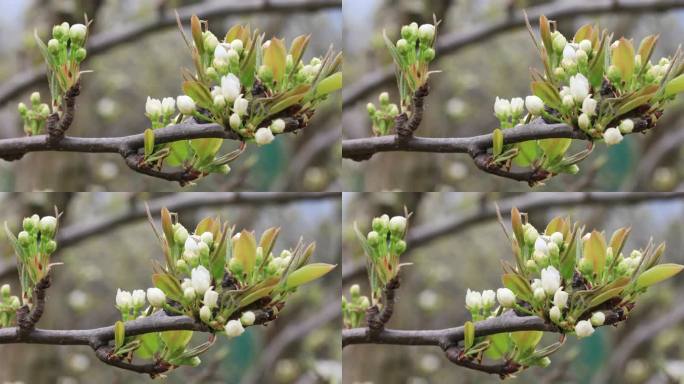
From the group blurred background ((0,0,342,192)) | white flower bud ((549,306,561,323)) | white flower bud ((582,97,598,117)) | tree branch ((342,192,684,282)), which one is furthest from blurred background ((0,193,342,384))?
white flower bud ((582,97,598,117))

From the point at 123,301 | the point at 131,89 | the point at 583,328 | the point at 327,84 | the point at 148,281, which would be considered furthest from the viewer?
the point at 131,89

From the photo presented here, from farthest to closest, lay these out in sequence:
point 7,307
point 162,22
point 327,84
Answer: point 162,22
point 7,307
point 327,84

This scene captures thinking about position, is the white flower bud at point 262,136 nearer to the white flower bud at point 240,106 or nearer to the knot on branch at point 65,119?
the white flower bud at point 240,106

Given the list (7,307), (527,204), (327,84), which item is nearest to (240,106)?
(327,84)

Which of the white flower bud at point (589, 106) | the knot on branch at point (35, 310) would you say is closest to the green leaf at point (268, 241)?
the knot on branch at point (35, 310)

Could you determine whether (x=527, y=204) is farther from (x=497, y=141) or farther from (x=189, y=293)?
(x=189, y=293)
